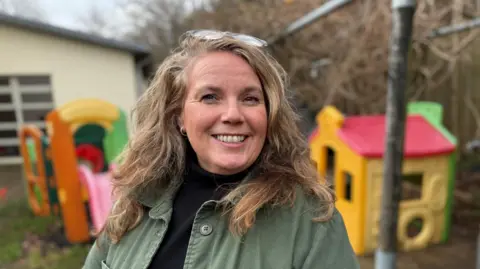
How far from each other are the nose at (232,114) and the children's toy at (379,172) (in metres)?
2.36

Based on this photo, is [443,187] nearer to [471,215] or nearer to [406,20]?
[471,215]

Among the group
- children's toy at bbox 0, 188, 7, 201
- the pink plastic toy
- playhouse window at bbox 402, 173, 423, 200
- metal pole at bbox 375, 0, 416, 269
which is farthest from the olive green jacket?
children's toy at bbox 0, 188, 7, 201

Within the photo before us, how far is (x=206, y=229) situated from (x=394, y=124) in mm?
1300

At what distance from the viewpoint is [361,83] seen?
18.9ft

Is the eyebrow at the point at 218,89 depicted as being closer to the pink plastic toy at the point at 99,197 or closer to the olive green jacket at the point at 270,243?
the olive green jacket at the point at 270,243

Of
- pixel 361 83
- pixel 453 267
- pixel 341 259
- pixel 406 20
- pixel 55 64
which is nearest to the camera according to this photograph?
pixel 341 259

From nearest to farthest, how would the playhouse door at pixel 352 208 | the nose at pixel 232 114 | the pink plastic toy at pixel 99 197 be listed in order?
the nose at pixel 232 114 < the playhouse door at pixel 352 208 < the pink plastic toy at pixel 99 197

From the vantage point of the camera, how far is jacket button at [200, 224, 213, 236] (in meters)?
1.06

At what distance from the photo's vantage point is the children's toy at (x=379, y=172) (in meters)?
3.33

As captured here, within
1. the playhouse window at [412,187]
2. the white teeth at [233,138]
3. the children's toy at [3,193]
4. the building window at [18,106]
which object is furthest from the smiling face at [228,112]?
the building window at [18,106]

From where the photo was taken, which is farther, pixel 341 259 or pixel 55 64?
pixel 55 64

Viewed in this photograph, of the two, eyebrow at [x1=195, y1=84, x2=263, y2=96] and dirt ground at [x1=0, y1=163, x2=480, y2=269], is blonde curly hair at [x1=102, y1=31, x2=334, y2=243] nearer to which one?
eyebrow at [x1=195, y1=84, x2=263, y2=96]

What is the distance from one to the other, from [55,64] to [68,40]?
0.66 metres

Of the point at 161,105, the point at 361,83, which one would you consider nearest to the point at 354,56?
the point at 361,83
